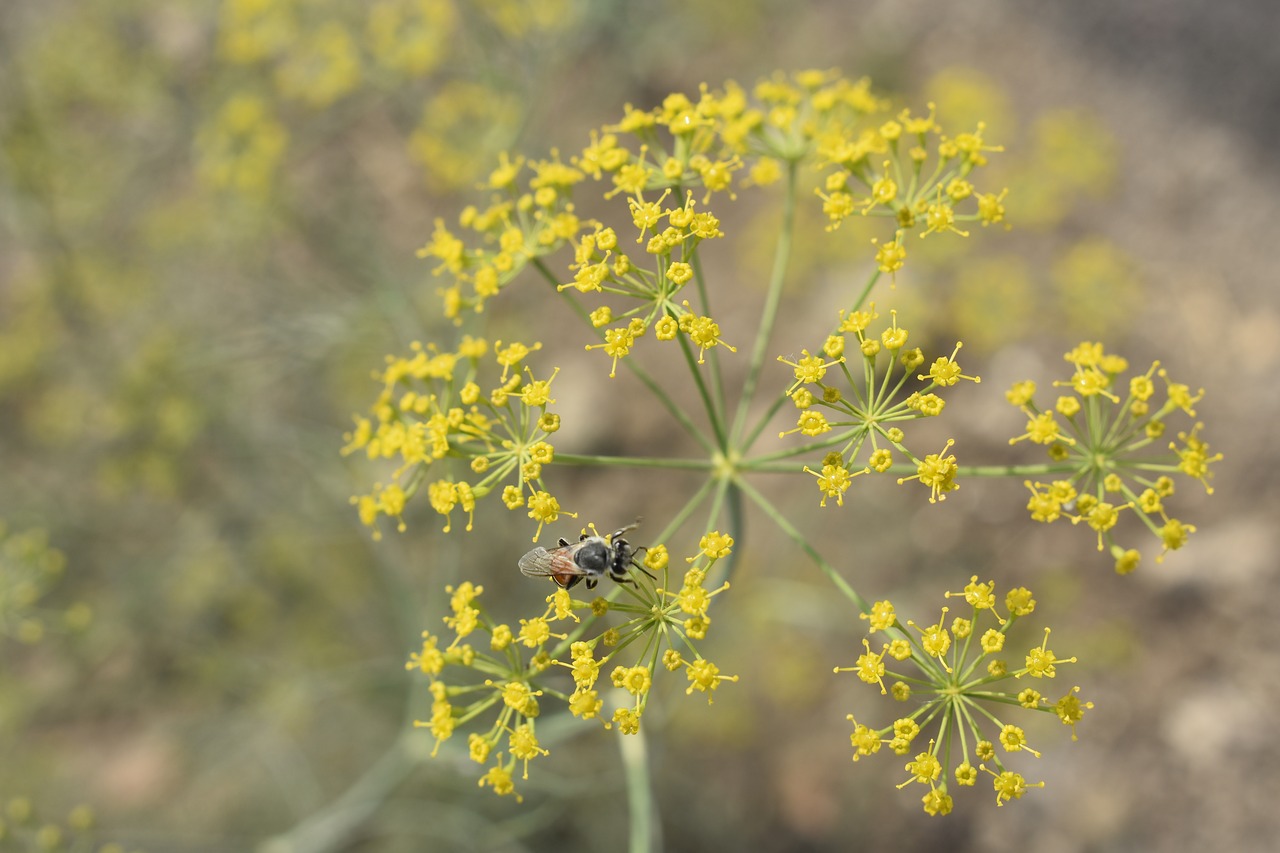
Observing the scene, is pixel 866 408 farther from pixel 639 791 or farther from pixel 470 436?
pixel 639 791

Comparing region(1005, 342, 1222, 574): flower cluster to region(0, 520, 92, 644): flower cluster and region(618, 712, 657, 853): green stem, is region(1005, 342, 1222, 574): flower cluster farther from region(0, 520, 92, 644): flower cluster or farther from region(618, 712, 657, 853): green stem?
region(0, 520, 92, 644): flower cluster

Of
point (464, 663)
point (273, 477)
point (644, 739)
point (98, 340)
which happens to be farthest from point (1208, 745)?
point (98, 340)

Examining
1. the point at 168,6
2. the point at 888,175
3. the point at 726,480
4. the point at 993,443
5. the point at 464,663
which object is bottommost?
the point at 464,663

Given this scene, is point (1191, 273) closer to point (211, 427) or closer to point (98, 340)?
point (211, 427)

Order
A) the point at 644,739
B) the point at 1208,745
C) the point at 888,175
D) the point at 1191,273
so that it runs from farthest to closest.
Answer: the point at 1191,273 → the point at 1208,745 → the point at 644,739 → the point at 888,175

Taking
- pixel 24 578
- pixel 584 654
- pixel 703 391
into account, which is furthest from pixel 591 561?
pixel 24 578

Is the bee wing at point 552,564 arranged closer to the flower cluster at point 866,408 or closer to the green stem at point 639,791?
Result: the green stem at point 639,791
